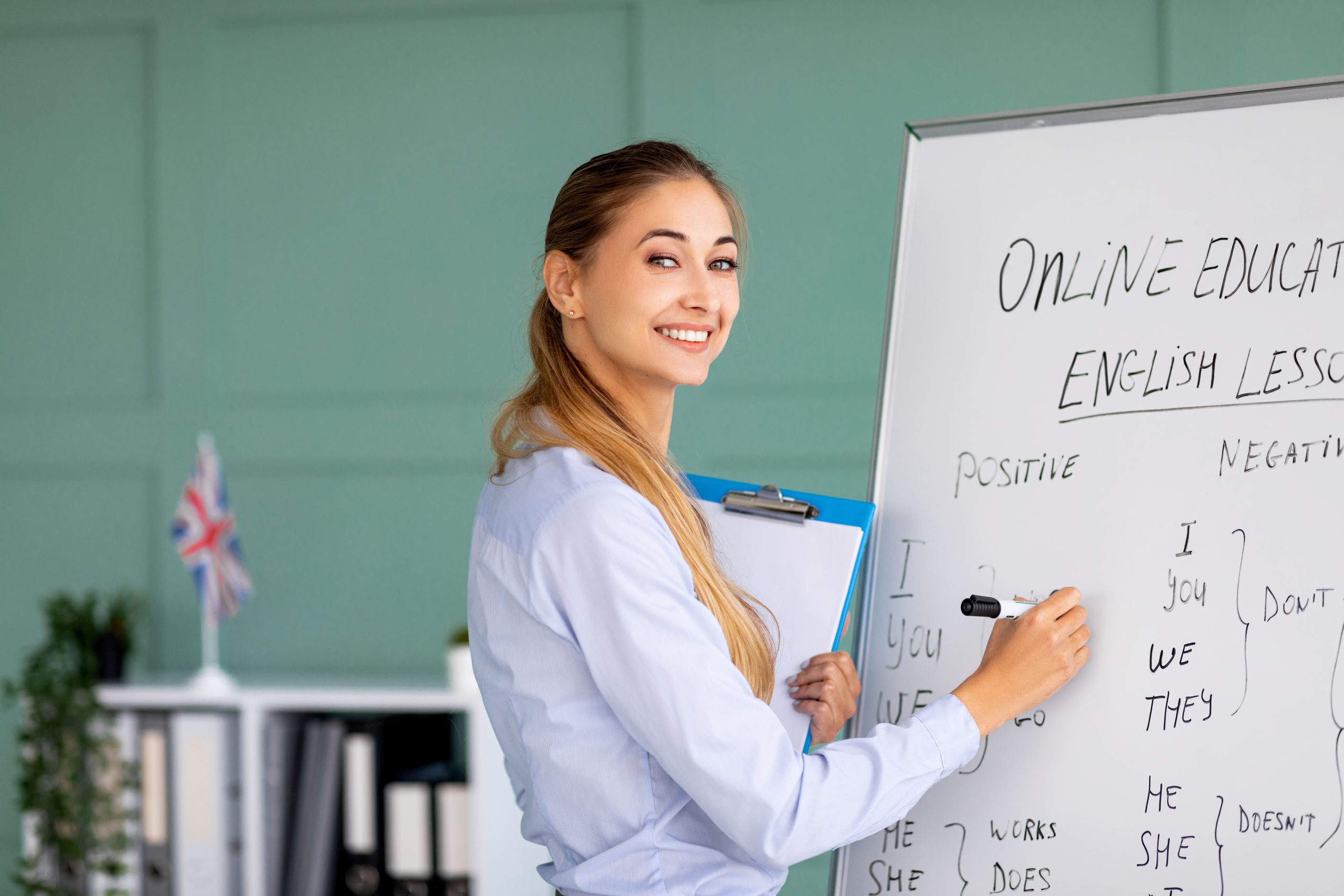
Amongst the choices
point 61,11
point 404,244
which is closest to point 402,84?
point 404,244

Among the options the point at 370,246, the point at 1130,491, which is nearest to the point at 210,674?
the point at 370,246

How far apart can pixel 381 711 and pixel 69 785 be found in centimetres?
66

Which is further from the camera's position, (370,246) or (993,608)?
(370,246)

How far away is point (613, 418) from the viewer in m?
1.21

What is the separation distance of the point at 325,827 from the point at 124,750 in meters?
0.49

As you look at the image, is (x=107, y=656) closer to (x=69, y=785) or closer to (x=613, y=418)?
(x=69, y=785)

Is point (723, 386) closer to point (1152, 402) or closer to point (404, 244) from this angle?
point (404, 244)

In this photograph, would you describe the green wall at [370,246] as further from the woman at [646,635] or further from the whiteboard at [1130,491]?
the woman at [646,635]

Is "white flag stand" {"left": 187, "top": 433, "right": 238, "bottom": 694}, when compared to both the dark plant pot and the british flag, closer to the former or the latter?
the british flag

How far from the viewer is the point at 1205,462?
47.2 inches

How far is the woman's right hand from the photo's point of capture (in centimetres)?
114

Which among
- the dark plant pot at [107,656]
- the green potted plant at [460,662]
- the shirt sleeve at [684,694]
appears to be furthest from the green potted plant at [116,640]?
the shirt sleeve at [684,694]

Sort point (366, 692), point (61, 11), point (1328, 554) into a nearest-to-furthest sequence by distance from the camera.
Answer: point (1328, 554)
point (366, 692)
point (61, 11)

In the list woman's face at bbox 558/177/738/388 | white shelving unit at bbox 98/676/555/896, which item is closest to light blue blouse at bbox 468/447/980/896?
woman's face at bbox 558/177/738/388
